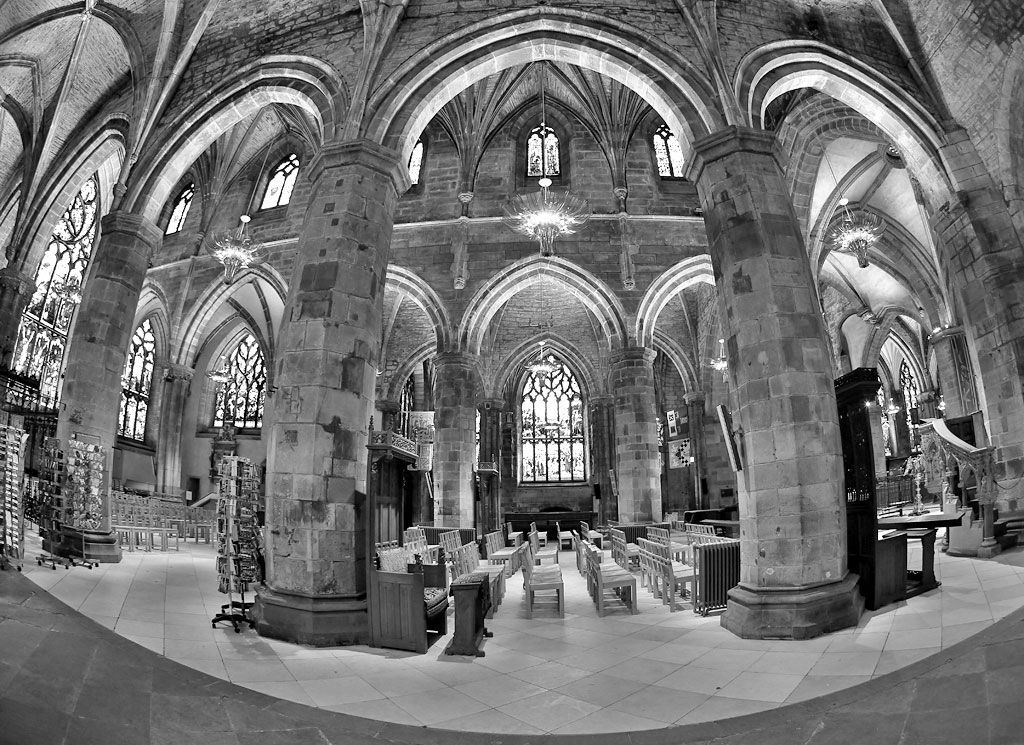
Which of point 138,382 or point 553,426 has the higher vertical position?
point 138,382

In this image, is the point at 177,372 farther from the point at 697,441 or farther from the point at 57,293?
the point at 697,441

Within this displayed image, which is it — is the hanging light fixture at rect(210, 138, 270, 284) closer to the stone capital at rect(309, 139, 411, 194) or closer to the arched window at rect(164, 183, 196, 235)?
the arched window at rect(164, 183, 196, 235)

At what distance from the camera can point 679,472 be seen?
1008 inches

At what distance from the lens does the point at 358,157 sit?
27.8 feet

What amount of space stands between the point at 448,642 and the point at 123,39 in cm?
1264

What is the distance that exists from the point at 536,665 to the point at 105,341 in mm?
9200

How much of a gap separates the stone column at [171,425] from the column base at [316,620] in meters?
17.1

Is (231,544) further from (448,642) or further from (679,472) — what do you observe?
(679,472)

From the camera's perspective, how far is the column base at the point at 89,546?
874 cm

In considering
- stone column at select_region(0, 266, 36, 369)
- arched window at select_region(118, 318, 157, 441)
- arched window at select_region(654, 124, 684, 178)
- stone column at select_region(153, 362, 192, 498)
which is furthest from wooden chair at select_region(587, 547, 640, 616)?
arched window at select_region(118, 318, 157, 441)

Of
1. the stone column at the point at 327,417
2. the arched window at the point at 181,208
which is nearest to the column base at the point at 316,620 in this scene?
the stone column at the point at 327,417

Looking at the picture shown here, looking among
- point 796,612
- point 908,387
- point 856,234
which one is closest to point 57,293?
point 796,612

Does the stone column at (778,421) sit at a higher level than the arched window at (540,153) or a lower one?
lower

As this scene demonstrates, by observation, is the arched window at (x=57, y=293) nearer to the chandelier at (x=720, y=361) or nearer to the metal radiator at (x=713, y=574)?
the metal radiator at (x=713, y=574)
